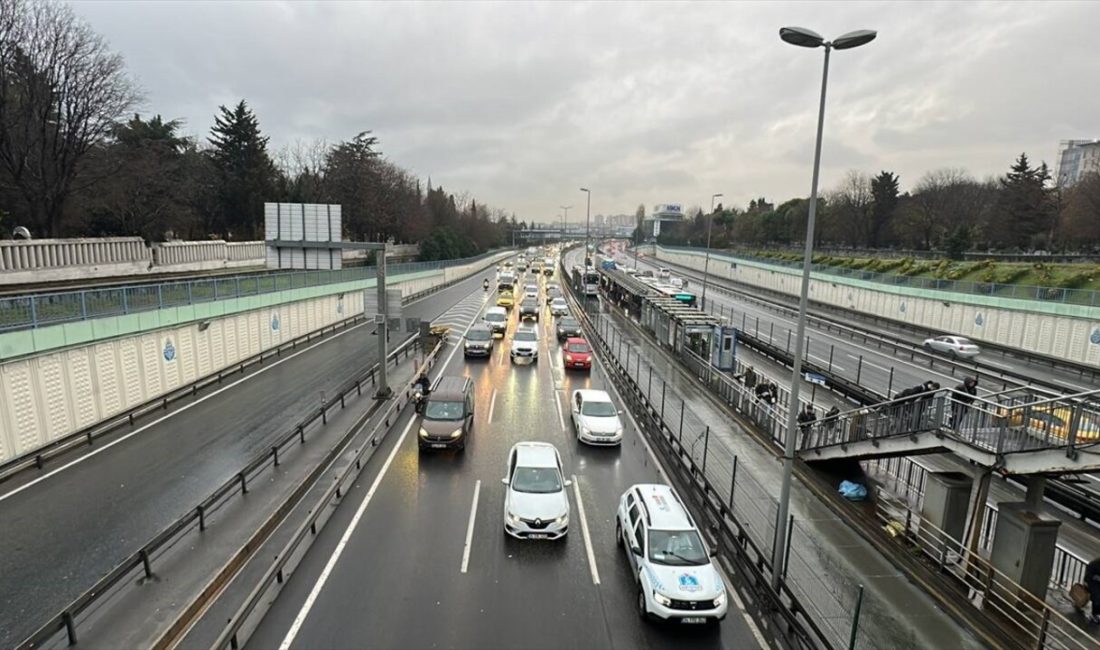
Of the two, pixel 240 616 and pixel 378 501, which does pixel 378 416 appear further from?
pixel 240 616

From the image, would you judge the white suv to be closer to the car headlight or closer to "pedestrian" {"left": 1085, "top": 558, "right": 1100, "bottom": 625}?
the car headlight

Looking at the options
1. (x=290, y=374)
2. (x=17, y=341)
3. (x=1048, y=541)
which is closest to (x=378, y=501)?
(x=17, y=341)

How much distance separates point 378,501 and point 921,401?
1344 centimetres

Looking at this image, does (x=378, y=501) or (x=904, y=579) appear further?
(x=378, y=501)

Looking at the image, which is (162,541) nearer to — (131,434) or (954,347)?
(131,434)

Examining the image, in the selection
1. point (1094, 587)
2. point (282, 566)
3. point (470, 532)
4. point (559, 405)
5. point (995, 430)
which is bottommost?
point (559, 405)

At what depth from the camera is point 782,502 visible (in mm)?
10172

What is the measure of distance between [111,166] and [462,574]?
41.6 metres

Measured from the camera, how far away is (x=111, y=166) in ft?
121

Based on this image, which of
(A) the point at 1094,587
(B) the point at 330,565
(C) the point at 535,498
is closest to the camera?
(A) the point at 1094,587

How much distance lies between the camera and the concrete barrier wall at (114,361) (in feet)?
52.4

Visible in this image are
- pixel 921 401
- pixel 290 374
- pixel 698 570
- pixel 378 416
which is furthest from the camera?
pixel 290 374

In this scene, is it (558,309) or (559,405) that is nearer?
(559,405)

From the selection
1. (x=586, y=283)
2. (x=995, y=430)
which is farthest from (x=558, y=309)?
(x=995, y=430)
